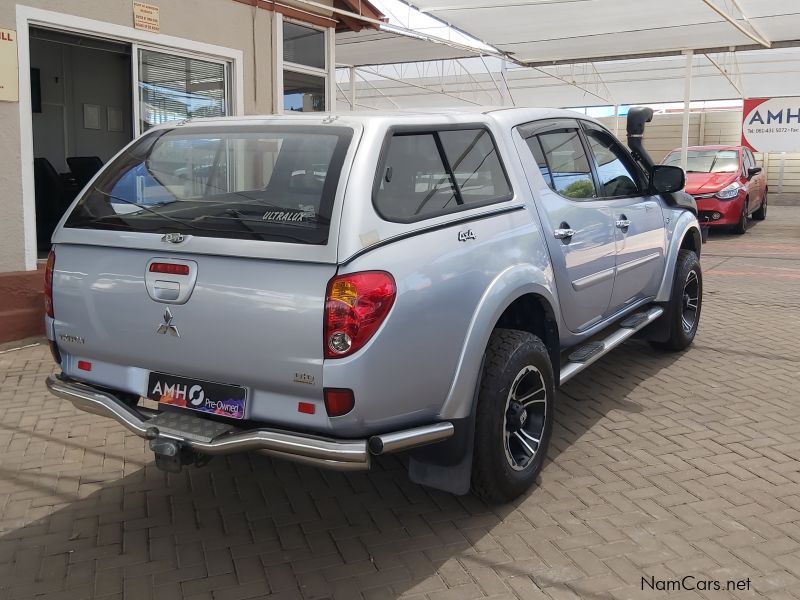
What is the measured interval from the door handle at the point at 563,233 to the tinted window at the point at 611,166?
832 mm

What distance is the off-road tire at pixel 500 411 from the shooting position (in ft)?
11.2

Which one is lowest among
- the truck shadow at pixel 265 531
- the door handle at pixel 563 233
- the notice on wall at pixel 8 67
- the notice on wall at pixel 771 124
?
the truck shadow at pixel 265 531

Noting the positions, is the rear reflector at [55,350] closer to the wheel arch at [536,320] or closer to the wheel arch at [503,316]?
the wheel arch at [503,316]

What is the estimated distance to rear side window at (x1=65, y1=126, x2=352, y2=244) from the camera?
3.14 m

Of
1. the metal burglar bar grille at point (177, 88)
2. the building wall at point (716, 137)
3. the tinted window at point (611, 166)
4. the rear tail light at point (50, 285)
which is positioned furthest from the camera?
the building wall at point (716, 137)

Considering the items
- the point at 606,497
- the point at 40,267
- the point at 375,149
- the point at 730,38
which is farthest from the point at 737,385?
the point at 730,38

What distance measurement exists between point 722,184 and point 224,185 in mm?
13572

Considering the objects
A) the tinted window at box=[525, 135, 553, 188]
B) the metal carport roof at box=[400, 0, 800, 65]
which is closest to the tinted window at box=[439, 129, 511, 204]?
the tinted window at box=[525, 135, 553, 188]

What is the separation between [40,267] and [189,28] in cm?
289

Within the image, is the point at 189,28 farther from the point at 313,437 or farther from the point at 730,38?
the point at 730,38

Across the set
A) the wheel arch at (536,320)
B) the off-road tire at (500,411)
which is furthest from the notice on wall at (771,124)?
the off-road tire at (500,411)

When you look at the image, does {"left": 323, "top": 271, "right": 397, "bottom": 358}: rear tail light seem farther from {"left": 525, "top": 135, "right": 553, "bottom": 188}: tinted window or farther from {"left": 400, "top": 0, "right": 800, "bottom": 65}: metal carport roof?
{"left": 400, "top": 0, "right": 800, "bottom": 65}: metal carport roof

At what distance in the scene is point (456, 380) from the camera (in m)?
3.25

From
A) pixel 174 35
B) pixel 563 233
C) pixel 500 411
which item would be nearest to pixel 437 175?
pixel 563 233
